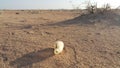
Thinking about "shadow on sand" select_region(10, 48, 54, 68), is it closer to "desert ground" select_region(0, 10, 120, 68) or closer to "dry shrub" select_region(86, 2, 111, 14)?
"desert ground" select_region(0, 10, 120, 68)

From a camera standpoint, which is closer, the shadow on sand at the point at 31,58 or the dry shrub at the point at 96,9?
the shadow on sand at the point at 31,58

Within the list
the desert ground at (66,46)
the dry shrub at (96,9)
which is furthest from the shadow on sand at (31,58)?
the dry shrub at (96,9)

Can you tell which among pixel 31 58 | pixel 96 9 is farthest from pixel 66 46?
pixel 96 9

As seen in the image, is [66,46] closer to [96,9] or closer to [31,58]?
[31,58]

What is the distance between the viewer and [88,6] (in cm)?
1062

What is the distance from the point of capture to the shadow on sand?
579cm

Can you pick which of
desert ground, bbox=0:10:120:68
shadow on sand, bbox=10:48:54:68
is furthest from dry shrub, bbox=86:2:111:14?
shadow on sand, bbox=10:48:54:68

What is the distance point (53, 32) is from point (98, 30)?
146cm

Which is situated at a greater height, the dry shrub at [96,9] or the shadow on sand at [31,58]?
the dry shrub at [96,9]

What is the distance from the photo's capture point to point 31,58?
5980 mm

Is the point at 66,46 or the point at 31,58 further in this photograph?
the point at 66,46

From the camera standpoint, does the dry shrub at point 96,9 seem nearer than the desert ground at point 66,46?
No

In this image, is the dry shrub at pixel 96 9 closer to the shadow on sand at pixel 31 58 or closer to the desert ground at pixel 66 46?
the desert ground at pixel 66 46

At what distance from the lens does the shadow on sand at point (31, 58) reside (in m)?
5.79
